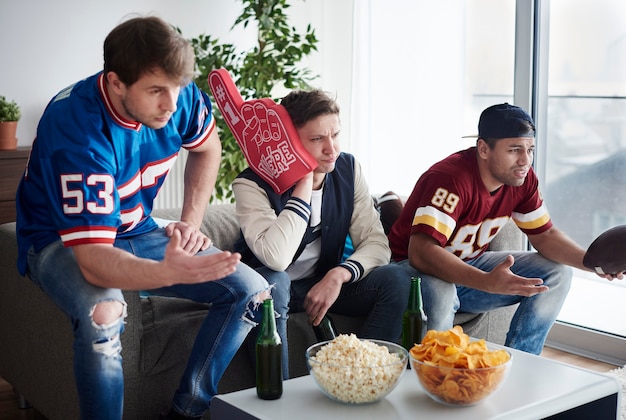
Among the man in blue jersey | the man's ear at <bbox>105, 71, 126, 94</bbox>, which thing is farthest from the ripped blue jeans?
the man's ear at <bbox>105, 71, 126, 94</bbox>

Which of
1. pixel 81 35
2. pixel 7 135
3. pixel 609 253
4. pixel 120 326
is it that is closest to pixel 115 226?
pixel 120 326

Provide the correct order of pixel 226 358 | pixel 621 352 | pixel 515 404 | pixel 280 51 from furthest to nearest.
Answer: pixel 280 51 → pixel 621 352 → pixel 226 358 → pixel 515 404

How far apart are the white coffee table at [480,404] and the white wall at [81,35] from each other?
8.47ft

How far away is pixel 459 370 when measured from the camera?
1.86 m

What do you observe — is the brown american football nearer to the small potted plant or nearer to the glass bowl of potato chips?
the glass bowl of potato chips

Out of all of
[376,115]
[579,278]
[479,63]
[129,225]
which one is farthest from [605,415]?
[376,115]

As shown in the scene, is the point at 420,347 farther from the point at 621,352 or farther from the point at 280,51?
the point at 280,51

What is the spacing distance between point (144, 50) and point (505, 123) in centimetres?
125

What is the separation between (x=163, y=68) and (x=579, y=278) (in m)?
2.50

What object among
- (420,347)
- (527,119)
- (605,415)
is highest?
(527,119)

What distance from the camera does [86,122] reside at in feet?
6.99

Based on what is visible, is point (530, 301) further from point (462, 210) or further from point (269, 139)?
point (269, 139)

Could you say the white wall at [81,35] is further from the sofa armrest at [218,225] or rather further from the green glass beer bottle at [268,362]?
the green glass beer bottle at [268,362]

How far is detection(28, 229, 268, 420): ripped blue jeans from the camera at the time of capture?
2.10m
